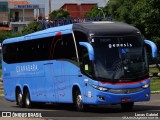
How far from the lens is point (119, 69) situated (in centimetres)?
1970

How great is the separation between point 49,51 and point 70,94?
8.33 feet

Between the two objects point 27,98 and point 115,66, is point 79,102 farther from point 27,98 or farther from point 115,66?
point 27,98

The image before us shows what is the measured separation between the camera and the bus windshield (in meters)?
19.7

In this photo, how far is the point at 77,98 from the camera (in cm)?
2106

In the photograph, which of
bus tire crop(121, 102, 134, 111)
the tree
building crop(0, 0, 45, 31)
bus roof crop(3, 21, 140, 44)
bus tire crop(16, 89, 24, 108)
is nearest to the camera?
bus roof crop(3, 21, 140, 44)

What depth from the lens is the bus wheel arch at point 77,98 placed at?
817 inches

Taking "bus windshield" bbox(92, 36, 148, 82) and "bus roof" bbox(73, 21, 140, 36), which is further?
"bus roof" bbox(73, 21, 140, 36)

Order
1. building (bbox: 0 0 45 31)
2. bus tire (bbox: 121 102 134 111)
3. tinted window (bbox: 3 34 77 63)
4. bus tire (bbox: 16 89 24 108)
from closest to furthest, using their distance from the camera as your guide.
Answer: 1. bus tire (bbox: 121 102 134 111)
2. tinted window (bbox: 3 34 77 63)
3. bus tire (bbox: 16 89 24 108)
4. building (bbox: 0 0 45 31)

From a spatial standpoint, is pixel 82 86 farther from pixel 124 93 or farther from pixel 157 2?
pixel 157 2

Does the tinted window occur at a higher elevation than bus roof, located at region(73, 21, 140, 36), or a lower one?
lower

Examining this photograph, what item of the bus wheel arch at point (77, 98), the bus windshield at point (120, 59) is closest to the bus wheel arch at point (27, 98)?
the bus wheel arch at point (77, 98)

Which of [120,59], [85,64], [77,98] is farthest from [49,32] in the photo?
[120,59]

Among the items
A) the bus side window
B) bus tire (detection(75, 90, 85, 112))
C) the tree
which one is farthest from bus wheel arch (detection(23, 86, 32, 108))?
the tree

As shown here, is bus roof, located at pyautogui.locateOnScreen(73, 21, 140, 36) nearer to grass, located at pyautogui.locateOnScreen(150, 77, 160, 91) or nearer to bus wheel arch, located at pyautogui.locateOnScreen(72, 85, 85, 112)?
bus wheel arch, located at pyautogui.locateOnScreen(72, 85, 85, 112)
